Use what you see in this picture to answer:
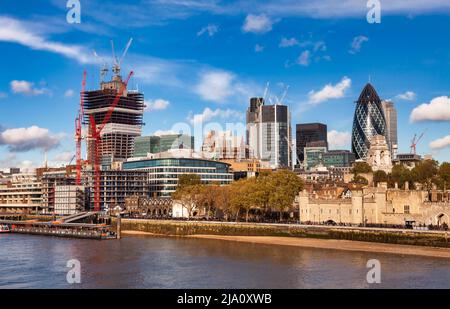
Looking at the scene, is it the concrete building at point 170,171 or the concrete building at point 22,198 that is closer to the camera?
the concrete building at point 170,171

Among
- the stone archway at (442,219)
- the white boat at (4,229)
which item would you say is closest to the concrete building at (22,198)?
the white boat at (4,229)

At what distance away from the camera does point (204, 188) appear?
4774 inches

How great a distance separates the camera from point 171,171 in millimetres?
167125

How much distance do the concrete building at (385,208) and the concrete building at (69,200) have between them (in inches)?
3051

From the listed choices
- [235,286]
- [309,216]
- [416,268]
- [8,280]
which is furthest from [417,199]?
[8,280]

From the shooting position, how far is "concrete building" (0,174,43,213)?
7165 inches

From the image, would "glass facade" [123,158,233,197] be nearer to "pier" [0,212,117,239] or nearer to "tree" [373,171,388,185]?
"pier" [0,212,117,239]

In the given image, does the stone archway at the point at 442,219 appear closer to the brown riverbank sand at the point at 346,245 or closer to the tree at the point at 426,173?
the brown riverbank sand at the point at 346,245

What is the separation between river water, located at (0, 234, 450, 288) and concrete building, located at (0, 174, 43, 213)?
10029cm

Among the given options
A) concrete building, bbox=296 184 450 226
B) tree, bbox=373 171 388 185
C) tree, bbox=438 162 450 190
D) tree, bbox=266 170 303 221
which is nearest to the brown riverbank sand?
concrete building, bbox=296 184 450 226

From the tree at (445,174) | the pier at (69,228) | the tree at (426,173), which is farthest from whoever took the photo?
the tree at (426,173)

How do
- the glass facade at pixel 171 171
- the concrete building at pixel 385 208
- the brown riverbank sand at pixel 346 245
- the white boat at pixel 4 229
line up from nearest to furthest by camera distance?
the brown riverbank sand at pixel 346 245, the concrete building at pixel 385 208, the white boat at pixel 4 229, the glass facade at pixel 171 171

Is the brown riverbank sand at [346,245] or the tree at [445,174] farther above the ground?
the tree at [445,174]

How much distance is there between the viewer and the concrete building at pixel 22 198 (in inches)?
7165
